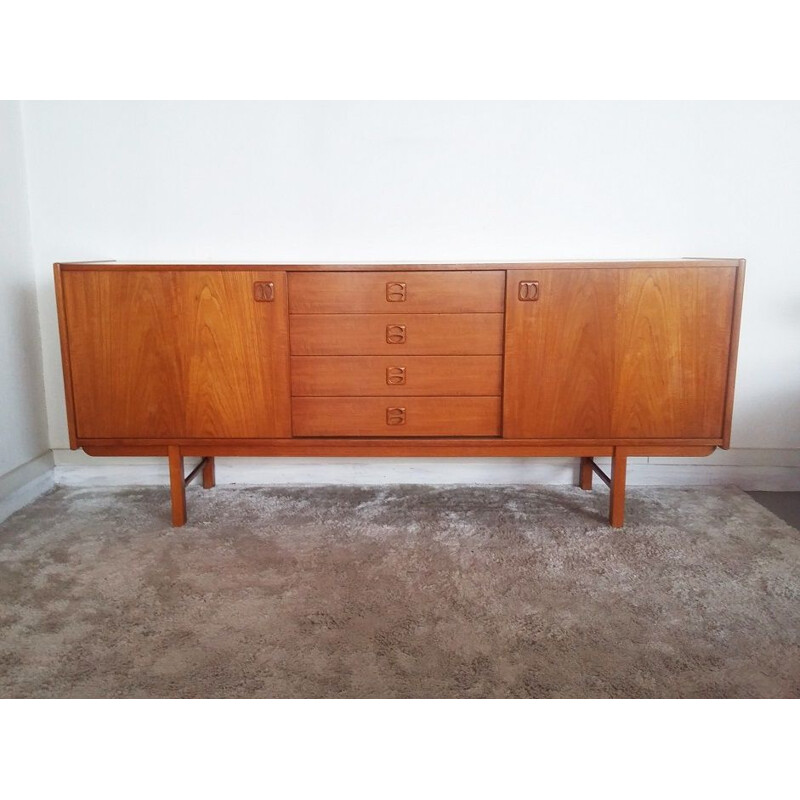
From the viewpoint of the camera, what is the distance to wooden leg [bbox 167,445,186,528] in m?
2.49

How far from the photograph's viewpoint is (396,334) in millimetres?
2357

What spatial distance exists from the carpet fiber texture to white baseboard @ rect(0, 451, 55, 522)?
0.05 m

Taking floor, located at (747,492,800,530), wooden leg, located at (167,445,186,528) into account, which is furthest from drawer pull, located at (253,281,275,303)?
floor, located at (747,492,800,530)

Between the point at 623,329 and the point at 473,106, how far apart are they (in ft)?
3.67

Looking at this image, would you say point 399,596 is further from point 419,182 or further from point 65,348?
point 419,182

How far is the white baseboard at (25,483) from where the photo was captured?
2.62 m

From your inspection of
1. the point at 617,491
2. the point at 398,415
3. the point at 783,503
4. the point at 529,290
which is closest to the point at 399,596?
the point at 398,415

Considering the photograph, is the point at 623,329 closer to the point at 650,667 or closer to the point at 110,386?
the point at 650,667

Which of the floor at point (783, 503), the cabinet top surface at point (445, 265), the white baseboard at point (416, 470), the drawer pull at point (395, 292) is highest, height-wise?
the cabinet top surface at point (445, 265)

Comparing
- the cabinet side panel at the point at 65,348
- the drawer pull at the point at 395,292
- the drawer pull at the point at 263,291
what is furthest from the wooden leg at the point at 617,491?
the cabinet side panel at the point at 65,348

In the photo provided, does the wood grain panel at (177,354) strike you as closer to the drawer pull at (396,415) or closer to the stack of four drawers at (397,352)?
the stack of four drawers at (397,352)

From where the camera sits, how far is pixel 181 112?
8.99 feet

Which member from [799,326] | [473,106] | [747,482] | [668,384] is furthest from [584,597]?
[473,106]

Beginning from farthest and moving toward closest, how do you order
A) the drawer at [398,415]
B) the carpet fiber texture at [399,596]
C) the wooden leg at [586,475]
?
the wooden leg at [586,475] → the drawer at [398,415] → the carpet fiber texture at [399,596]
